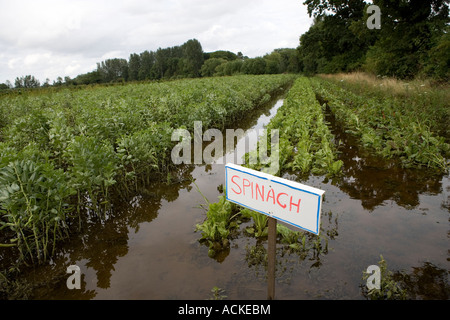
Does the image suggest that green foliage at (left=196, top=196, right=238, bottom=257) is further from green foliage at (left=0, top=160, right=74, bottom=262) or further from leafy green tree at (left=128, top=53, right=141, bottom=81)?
leafy green tree at (left=128, top=53, right=141, bottom=81)

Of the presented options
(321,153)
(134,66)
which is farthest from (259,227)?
(134,66)

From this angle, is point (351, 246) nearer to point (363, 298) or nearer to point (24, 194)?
point (363, 298)

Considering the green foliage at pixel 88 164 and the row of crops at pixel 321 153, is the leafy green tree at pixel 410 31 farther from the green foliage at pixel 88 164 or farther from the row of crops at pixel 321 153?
the green foliage at pixel 88 164

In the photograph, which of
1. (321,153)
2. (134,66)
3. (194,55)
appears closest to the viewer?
(321,153)

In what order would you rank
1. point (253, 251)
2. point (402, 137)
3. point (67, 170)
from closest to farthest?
1. point (253, 251)
2. point (67, 170)
3. point (402, 137)

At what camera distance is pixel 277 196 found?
5.99 feet

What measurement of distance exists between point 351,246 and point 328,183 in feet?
6.37

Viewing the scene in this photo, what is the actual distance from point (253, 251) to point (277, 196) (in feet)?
5.50

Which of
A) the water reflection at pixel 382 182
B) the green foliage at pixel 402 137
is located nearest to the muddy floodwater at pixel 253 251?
the water reflection at pixel 382 182

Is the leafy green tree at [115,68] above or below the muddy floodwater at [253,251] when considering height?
above

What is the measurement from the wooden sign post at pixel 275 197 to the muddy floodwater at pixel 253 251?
0.90 meters

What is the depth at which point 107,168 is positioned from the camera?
3.87m

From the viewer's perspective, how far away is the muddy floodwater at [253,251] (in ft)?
9.07

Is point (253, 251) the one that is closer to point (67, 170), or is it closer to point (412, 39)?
point (67, 170)
